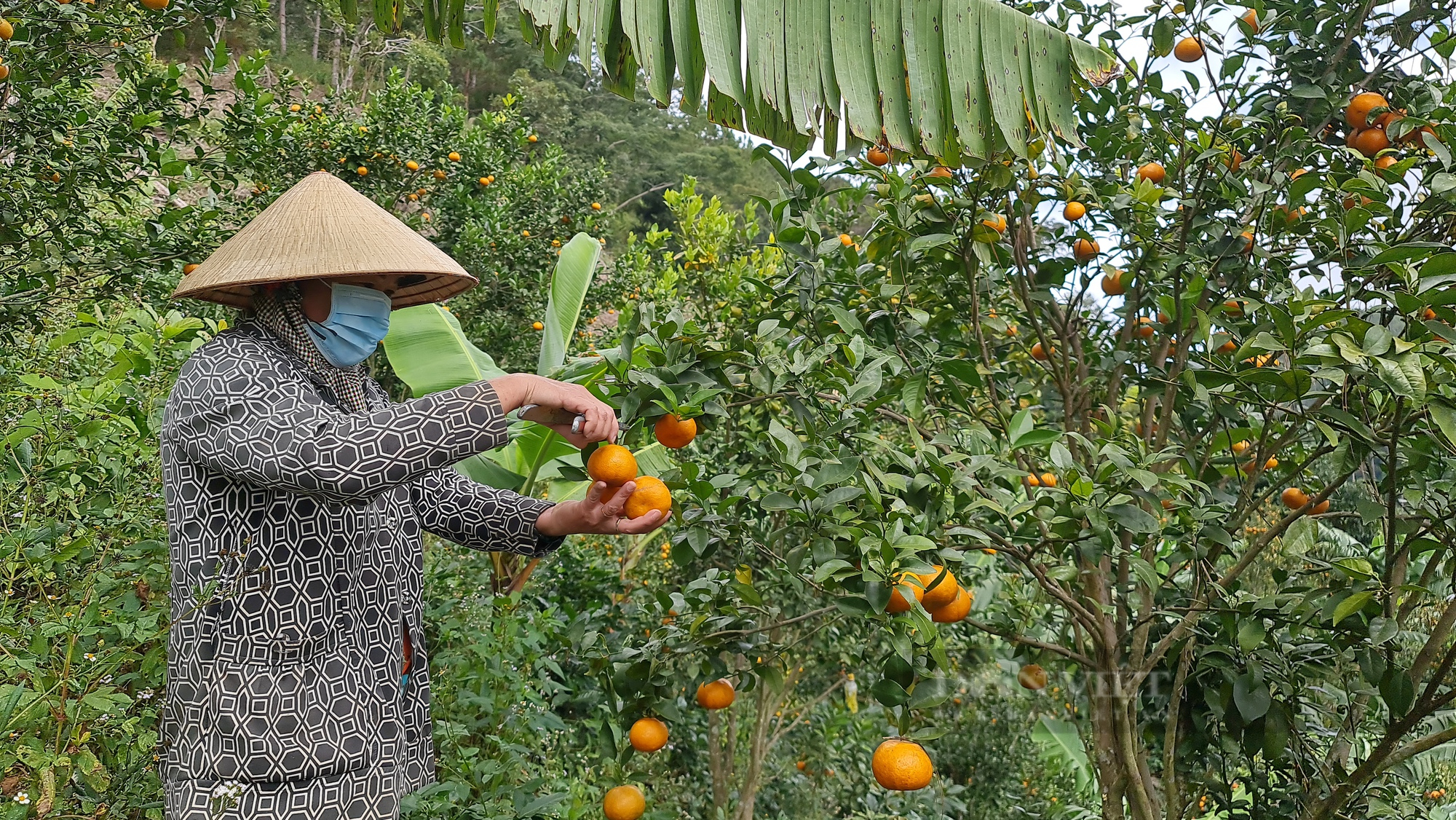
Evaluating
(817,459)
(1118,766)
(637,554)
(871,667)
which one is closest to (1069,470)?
(817,459)

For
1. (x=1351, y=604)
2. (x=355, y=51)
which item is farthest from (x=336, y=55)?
(x=1351, y=604)

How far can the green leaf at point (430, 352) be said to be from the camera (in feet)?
10.4

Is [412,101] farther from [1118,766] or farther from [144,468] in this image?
[1118,766]

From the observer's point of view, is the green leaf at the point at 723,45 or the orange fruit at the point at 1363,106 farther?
the orange fruit at the point at 1363,106

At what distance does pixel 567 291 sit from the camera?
3.34 metres

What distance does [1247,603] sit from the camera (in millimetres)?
Result: 1760

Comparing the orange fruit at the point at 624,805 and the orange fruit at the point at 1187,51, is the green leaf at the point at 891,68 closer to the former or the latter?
the orange fruit at the point at 1187,51

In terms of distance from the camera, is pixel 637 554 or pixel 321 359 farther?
pixel 637 554

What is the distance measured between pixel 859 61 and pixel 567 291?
5.65ft

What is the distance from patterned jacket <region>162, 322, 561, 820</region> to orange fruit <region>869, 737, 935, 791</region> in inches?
31.3

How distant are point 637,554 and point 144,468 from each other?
242 centimetres

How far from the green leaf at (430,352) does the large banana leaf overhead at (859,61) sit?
1466 millimetres

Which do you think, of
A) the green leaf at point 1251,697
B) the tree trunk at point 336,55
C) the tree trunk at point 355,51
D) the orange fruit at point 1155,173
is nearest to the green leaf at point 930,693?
the green leaf at point 1251,697

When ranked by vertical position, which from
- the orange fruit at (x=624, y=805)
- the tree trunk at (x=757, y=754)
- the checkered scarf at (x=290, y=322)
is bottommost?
the tree trunk at (x=757, y=754)
